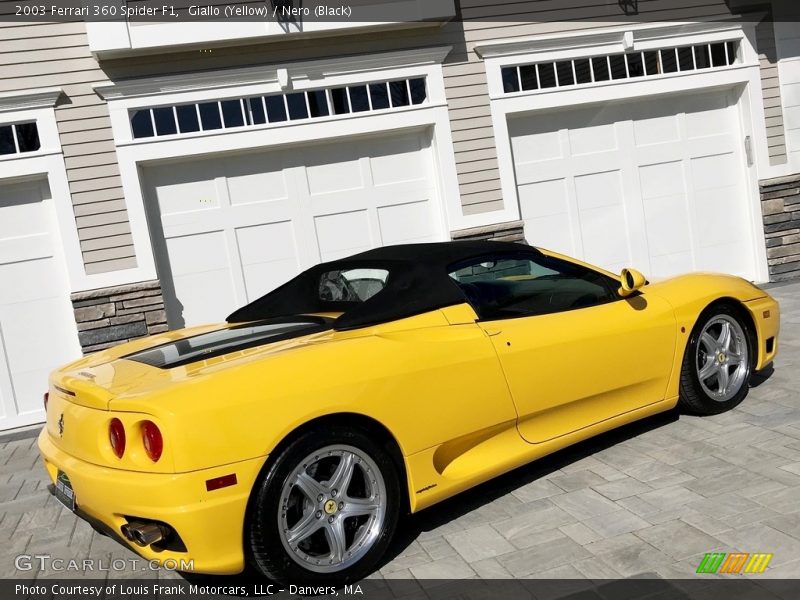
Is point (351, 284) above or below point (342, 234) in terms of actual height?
below

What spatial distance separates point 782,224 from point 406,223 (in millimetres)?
4631

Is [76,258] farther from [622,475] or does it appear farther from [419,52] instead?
Answer: [622,475]

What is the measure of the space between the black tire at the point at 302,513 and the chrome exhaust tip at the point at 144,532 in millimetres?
316

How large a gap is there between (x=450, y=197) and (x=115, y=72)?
353cm

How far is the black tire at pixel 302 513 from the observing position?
2.98 metres

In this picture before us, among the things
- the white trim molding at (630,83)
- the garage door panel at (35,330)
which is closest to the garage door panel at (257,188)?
the garage door panel at (35,330)

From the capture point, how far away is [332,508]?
10.4 ft

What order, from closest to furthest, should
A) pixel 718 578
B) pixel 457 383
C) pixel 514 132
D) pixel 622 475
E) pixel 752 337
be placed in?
1. pixel 718 578
2. pixel 457 383
3. pixel 622 475
4. pixel 752 337
5. pixel 514 132

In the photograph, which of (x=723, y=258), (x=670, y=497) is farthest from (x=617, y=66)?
(x=670, y=497)

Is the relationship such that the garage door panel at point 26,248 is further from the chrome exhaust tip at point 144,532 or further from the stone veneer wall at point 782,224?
the stone veneer wall at point 782,224

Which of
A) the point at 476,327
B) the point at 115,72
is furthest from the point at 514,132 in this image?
the point at 476,327

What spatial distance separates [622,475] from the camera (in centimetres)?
400

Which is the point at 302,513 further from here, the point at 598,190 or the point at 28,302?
the point at 598,190

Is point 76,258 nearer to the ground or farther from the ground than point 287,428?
farther from the ground
